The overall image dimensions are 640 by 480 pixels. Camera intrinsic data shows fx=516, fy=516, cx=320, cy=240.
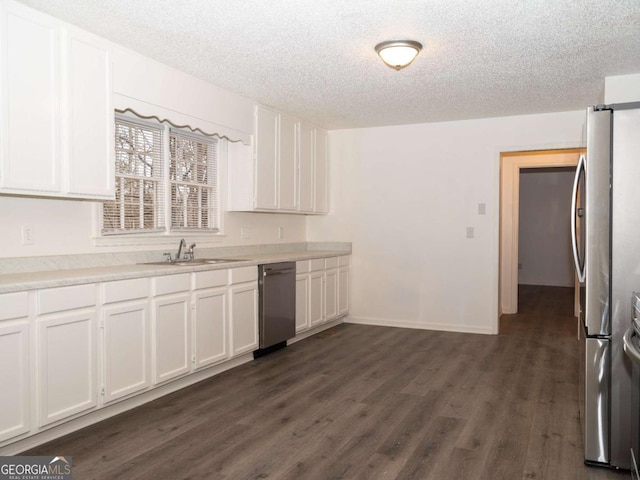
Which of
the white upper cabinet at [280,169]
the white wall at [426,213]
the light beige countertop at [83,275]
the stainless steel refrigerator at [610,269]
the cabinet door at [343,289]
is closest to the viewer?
the stainless steel refrigerator at [610,269]

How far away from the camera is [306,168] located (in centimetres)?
589

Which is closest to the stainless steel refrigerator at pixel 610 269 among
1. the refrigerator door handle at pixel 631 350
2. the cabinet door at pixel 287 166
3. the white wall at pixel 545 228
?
the refrigerator door handle at pixel 631 350

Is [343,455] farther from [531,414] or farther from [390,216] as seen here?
[390,216]

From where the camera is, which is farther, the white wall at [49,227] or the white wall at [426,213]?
the white wall at [426,213]

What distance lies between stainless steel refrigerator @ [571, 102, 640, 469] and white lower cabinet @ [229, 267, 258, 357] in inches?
102

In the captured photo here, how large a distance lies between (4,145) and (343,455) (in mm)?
2413

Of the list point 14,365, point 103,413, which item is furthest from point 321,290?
point 14,365

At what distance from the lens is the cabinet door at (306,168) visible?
18.9 feet

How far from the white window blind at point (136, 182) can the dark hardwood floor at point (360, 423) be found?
Answer: 1322 millimetres

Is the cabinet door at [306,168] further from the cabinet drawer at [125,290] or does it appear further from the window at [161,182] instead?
the cabinet drawer at [125,290]

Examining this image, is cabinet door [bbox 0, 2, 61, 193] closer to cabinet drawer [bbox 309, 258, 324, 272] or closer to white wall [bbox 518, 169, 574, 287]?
cabinet drawer [bbox 309, 258, 324, 272]

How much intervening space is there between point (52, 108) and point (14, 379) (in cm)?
150

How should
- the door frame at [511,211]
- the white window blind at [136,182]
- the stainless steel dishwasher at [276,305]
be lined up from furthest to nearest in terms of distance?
the door frame at [511,211] → the stainless steel dishwasher at [276,305] → the white window blind at [136,182]

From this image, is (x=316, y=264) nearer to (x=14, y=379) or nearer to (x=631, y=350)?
(x=14, y=379)
